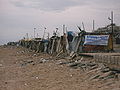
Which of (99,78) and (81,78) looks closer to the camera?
(99,78)

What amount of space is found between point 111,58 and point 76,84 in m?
1.77

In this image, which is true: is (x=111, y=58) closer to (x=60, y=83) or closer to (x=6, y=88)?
(x=60, y=83)

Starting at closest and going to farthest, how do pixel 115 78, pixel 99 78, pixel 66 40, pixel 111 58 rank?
pixel 115 78 → pixel 99 78 → pixel 111 58 → pixel 66 40

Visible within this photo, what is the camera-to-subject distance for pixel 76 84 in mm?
9148

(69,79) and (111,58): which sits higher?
(111,58)

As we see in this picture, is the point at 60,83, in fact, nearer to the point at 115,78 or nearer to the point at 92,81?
the point at 92,81

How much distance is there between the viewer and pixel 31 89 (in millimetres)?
9172

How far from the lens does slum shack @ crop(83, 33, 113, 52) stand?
19172 millimetres

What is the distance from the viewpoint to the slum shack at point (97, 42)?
19172 millimetres

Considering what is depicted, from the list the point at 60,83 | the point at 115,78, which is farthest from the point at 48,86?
the point at 115,78

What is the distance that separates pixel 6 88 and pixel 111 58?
4011 millimetres

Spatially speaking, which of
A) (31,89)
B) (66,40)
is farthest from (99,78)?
(66,40)

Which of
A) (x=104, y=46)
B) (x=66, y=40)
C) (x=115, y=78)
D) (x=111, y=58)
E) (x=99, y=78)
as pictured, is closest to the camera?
(x=115, y=78)

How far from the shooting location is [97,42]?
1920 cm
